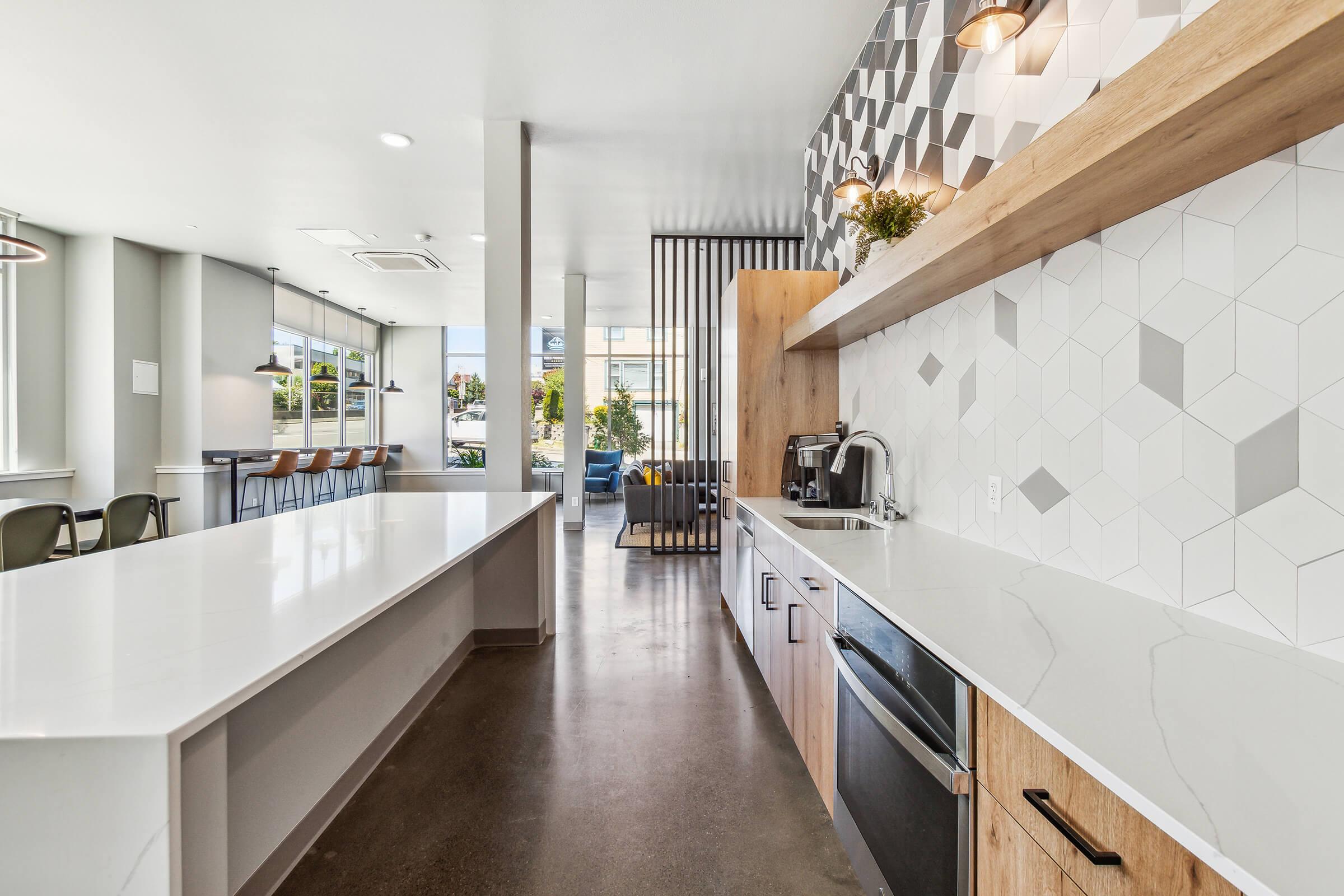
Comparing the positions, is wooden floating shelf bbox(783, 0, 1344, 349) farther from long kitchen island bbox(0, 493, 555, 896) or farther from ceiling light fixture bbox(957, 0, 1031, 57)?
long kitchen island bbox(0, 493, 555, 896)

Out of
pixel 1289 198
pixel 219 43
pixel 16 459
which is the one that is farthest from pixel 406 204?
pixel 1289 198

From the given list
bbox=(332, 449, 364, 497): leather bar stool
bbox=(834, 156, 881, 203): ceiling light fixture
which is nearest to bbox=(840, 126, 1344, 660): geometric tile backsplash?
bbox=(834, 156, 881, 203): ceiling light fixture

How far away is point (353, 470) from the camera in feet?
28.0

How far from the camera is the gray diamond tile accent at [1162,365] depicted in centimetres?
114

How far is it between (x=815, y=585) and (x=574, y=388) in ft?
17.7

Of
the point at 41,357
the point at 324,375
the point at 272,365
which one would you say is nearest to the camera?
the point at 41,357

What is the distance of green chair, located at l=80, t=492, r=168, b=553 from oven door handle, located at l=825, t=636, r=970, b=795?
3802 millimetres

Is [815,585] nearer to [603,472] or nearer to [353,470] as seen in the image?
[603,472]

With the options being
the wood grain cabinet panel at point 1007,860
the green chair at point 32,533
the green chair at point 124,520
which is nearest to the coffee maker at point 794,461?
the wood grain cabinet panel at point 1007,860

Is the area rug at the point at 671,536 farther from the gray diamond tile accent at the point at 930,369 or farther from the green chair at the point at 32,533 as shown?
the green chair at the point at 32,533

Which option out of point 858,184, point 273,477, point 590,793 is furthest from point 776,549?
point 273,477

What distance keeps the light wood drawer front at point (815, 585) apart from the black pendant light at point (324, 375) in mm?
7467

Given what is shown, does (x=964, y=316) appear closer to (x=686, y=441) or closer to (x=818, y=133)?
(x=818, y=133)

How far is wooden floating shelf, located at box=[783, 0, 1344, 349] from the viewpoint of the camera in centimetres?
71
